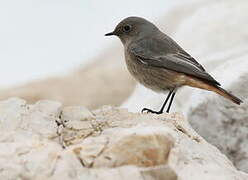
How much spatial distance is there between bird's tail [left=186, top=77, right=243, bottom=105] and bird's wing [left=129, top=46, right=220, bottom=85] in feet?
0.19

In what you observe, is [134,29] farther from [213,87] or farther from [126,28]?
[213,87]

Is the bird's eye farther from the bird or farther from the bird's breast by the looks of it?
the bird's breast

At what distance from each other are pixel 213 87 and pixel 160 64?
97 centimetres

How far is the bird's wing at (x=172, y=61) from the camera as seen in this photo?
24.6 ft

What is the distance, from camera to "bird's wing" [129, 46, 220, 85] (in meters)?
→ 7.50

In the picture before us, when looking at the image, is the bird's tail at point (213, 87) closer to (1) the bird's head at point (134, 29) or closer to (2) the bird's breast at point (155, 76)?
(2) the bird's breast at point (155, 76)

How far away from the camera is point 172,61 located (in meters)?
7.85

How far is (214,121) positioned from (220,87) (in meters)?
0.42

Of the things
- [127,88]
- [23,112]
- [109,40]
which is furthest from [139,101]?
[109,40]

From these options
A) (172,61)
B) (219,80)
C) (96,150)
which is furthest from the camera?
(219,80)

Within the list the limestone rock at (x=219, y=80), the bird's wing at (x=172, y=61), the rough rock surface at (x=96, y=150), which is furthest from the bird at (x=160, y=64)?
the rough rock surface at (x=96, y=150)

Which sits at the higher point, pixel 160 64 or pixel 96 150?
pixel 96 150

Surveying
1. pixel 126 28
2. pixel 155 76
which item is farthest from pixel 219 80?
pixel 126 28

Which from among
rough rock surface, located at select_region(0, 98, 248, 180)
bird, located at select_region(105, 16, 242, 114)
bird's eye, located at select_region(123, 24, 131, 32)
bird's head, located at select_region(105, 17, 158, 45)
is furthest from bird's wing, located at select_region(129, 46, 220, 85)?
rough rock surface, located at select_region(0, 98, 248, 180)
